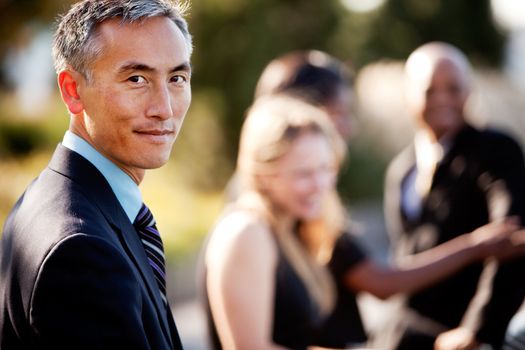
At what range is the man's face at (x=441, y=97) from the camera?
3734 mm

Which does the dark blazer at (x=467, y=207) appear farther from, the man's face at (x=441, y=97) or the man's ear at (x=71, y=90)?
the man's ear at (x=71, y=90)

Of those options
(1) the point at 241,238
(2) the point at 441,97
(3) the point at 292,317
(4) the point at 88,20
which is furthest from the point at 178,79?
(2) the point at 441,97

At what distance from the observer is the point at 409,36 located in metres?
16.6

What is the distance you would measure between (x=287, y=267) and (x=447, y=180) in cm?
119

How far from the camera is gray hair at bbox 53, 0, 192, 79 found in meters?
1.65

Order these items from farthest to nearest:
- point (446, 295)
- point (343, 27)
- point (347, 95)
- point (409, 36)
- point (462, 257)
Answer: point (409, 36)
point (343, 27)
point (347, 95)
point (446, 295)
point (462, 257)

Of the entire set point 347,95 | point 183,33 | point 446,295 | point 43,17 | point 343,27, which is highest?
point 343,27

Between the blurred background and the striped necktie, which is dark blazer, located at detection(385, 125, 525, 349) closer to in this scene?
the striped necktie

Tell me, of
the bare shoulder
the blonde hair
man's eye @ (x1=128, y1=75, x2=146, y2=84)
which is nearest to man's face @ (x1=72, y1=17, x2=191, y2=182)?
man's eye @ (x1=128, y1=75, x2=146, y2=84)

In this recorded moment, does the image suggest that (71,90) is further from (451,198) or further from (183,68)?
(451,198)

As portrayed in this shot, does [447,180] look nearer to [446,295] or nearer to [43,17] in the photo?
[446,295]

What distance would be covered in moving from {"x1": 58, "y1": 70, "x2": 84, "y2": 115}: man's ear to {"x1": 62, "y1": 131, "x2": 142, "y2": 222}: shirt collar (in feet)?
0.21

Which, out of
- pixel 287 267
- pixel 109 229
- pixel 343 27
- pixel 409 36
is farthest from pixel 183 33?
pixel 409 36

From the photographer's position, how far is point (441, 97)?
12.4 feet
